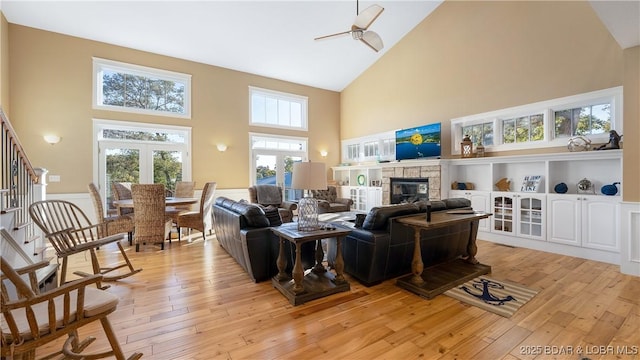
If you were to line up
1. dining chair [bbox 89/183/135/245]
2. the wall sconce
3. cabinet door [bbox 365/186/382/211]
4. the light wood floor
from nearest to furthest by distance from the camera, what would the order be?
the light wood floor, dining chair [bbox 89/183/135/245], the wall sconce, cabinet door [bbox 365/186/382/211]

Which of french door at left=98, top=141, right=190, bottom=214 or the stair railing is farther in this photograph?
french door at left=98, top=141, right=190, bottom=214

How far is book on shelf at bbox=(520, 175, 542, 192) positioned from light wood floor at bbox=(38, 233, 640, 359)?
1.61 meters

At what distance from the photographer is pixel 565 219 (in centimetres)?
406

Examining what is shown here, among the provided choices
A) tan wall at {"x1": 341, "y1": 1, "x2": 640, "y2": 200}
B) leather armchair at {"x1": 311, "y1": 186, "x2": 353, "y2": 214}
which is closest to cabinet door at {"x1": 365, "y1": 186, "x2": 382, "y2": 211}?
leather armchair at {"x1": 311, "y1": 186, "x2": 353, "y2": 214}

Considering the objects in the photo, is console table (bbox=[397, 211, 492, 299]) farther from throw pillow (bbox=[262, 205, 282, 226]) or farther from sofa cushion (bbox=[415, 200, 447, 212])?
throw pillow (bbox=[262, 205, 282, 226])

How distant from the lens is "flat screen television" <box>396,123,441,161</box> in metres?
5.88

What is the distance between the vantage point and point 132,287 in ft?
9.64

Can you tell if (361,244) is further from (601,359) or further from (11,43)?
(11,43)

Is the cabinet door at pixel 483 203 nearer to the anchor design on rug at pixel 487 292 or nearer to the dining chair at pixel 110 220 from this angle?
the anchor design on rug at pixel 487 292

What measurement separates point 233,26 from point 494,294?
6.29 meters

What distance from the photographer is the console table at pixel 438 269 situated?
273cm

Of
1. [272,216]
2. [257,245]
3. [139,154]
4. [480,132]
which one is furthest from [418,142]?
[139,154]

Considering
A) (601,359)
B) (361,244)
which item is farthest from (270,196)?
(601,359)

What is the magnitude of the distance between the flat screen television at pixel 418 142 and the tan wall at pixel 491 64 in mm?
313
